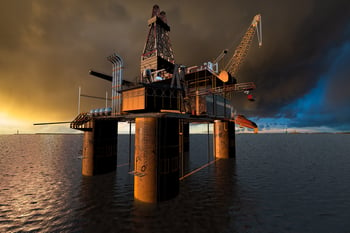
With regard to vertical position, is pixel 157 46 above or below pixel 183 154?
above

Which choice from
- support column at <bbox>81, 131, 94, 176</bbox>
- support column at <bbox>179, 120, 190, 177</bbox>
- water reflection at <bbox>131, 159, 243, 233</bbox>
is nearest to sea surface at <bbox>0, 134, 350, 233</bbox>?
water reflection at <bbox>131, 159, 243, 233</bbox>

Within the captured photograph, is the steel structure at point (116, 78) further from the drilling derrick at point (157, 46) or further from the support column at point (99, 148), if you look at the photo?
the drilling derrick at point (157, 46)

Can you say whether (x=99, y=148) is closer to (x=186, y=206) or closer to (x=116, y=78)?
(x=116, y=78)

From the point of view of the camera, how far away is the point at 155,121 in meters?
17.0

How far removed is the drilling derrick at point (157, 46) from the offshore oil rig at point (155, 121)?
11.1m

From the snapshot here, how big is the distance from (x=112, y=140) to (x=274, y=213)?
25.8m

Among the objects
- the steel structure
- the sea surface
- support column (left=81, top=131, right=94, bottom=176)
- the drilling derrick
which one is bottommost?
the sea surface

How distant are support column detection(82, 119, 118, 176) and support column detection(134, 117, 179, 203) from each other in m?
11.8

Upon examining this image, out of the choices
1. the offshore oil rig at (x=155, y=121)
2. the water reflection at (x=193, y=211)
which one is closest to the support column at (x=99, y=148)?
the offshore oil rig at (x=155, y=121)

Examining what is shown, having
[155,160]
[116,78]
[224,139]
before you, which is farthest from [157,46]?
[155,160]

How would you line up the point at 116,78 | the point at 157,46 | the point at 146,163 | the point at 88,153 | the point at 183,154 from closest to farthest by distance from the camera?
the point at 146,163
the point at 88,153
the point at 116,78
the point at 183,154
the point at 157,46

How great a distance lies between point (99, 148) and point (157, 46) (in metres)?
40.2

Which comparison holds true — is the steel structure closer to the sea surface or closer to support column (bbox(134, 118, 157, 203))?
support column (bbox(134, 118, 157, 203))

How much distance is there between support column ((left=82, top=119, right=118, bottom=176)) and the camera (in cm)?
2525
